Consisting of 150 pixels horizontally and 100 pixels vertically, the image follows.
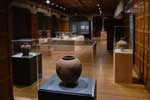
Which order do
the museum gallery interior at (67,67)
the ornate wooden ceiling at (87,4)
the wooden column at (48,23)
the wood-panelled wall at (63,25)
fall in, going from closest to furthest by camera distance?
1. the museum gallery interior at (67,67)
2. the ornate wooden ceiling at (87,4)
3. the wooden column at (48,23)
4. the wood-panelled wall at (63,25)

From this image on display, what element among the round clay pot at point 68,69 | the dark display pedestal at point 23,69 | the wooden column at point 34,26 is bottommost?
the dark display pedestal at point 23,69

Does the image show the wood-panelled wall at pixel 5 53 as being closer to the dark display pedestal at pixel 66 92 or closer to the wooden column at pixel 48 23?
the dark display pedestal at pixel 66 92

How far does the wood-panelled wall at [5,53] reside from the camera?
3.21m

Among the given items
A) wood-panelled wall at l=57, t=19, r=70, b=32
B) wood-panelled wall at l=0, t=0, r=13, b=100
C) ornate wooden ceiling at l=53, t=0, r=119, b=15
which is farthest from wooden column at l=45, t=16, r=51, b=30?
wood-panelled wall at l=0, t=0, r=13, b=100

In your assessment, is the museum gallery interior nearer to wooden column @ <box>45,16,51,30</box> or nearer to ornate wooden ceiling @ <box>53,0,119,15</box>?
ornate wooden ceiling @ <box>53,0,119,15</box>

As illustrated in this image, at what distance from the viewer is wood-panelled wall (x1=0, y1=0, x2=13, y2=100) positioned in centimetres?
321

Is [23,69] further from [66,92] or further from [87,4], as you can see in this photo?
[87,4]

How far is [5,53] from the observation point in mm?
3322

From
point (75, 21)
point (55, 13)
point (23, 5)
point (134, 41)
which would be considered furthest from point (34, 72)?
point (75, 21)

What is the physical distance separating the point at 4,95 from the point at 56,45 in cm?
696

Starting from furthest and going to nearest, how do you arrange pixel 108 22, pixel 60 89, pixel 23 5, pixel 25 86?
pixel 108 22 < pixel 23 5 < pixel 25 86 < pixel 60 89

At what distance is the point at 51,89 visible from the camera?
7.93ft

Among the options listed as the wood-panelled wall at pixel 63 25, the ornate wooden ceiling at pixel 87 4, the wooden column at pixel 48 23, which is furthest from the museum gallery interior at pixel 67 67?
the wood-panelled wall at pixel 63 25

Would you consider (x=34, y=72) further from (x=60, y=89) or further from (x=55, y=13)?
(x=55, y=13)
